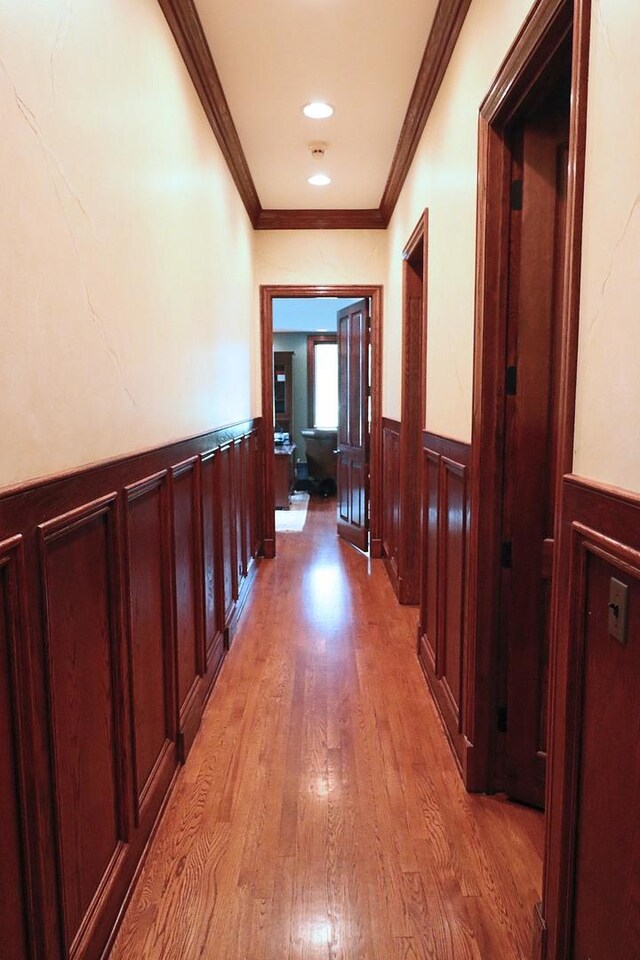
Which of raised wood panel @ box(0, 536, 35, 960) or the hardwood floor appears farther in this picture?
the hardwood floor

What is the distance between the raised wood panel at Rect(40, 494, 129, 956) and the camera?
1232 millimetres

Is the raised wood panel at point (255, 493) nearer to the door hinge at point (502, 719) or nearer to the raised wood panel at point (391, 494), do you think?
the raised wood panel at point (391, 494)

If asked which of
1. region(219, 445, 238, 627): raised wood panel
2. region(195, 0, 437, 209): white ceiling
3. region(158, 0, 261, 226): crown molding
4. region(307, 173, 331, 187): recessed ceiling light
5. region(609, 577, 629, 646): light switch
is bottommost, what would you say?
region(219, 445, 238, 627): raised wood panel

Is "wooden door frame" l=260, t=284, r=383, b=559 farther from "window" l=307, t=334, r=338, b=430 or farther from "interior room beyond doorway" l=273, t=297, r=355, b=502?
"window" l=307, t=334, r=338, b=430

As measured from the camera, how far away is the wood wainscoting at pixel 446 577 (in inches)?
88.5

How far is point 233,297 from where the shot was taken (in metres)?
3.90

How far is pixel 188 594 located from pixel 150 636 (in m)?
0.56

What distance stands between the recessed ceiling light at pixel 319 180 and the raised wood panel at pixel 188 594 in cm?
253

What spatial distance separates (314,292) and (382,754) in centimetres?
372

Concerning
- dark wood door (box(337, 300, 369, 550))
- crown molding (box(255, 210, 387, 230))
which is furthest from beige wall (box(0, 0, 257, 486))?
dark wood door (box(337, 300, 369, 550))

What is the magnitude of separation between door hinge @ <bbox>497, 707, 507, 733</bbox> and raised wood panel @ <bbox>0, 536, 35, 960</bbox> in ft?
4.81

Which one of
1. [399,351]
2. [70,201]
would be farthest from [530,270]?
[399,351]

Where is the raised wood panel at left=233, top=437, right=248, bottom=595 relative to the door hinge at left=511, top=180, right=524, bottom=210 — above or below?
below

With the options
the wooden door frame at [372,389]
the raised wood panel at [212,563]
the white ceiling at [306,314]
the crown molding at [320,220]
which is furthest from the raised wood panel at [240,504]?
the white ceiling at [306,314]
